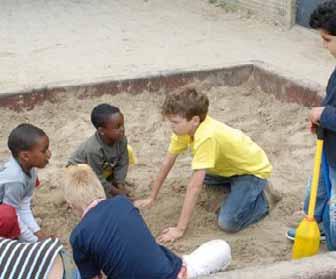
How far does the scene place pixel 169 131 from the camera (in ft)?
19.7

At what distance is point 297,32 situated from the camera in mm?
9594

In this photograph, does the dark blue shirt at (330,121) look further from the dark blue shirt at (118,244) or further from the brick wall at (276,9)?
the brick wall at (276,9)

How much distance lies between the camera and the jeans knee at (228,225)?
445cm

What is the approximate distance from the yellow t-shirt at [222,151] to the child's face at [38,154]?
814mm

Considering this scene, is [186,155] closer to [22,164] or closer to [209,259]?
[22,164]

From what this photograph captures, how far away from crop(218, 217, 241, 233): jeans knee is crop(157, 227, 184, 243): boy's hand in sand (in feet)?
0.88

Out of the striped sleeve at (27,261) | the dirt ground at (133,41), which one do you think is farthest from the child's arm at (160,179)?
the dirt ground at (133,41)

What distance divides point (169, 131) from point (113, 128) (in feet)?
4.90

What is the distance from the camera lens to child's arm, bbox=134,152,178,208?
182 inches

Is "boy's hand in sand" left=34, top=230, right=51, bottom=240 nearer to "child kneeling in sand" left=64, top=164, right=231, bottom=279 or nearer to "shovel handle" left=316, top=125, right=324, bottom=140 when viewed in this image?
"child kneeling in sand" left=64, top=164, right=231, bottom=279

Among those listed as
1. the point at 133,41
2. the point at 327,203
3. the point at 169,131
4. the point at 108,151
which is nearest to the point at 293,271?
the point at 327,203

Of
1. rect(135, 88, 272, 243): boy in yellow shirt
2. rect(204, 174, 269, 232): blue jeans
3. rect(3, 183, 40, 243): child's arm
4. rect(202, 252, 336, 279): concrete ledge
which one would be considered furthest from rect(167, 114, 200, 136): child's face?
rect(202, 252, 336, 279): concrete ledge

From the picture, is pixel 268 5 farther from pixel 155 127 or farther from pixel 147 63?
pixel 155 127

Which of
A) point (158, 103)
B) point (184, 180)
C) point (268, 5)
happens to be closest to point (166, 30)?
point (268, 5)
